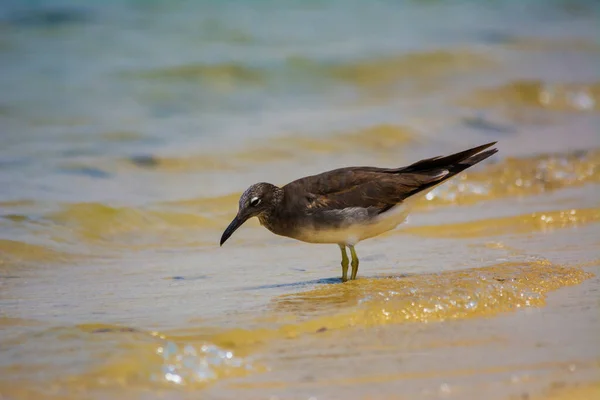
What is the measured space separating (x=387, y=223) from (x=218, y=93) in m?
8.49

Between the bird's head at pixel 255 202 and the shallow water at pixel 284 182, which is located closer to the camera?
the shallow water at pixel 284 182

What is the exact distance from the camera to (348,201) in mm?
7508

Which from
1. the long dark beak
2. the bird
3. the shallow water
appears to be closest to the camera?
the shallow water

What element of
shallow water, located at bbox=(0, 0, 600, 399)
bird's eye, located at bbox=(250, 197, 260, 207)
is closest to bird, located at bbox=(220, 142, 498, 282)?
bird's eye, located at bbox=(250, 197, 260, 207)

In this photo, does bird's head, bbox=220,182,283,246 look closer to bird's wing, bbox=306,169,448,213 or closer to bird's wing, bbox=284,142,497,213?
bird's wing, bbox=284,142,497,213

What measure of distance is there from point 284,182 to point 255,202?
3.47 m

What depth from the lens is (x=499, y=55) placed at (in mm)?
18234

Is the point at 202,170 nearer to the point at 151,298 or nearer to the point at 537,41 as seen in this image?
the point at 151,298

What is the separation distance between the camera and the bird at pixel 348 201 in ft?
24.5

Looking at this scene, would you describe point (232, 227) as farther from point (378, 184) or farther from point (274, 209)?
point (378, 184)

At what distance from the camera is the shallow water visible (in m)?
5.19

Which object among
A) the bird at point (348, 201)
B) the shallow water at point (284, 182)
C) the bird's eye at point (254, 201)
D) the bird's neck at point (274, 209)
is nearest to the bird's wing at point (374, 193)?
the bird at point (348, 201)

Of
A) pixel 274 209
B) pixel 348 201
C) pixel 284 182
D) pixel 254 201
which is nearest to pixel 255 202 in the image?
pixel 254 201

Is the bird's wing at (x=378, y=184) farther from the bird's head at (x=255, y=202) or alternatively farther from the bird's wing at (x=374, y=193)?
the bird's head at (x=255, y=202)
